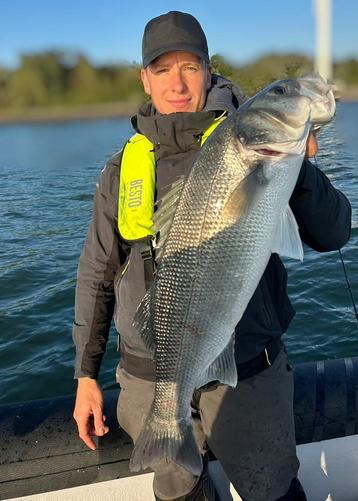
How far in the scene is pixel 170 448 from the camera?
214 centimetres

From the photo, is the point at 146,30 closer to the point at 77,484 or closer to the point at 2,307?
the point at 77,484

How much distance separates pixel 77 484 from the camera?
119 inches

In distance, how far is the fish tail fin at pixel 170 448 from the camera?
2.13 metres

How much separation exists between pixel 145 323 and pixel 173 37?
4.56 ft

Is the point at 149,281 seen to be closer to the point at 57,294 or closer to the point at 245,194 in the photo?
the point at 245,194

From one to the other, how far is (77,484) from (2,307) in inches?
191

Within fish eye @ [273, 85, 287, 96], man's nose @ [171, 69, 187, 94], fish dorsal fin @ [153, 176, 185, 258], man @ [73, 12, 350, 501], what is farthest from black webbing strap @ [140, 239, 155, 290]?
fish eye @ [273, 85, 287, 96]

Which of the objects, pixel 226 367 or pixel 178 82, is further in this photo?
pixel 178 82

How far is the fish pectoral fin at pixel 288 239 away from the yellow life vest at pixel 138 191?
0.62 m

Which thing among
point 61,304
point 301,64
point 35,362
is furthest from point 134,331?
point 61,304

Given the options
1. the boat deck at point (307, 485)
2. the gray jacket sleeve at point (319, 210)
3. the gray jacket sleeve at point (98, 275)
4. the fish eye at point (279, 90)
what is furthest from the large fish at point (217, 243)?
the boat deck at point (307, 485)

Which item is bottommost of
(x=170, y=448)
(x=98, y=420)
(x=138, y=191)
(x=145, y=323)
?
(x=98, y=420)

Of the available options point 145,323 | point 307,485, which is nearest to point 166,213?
point 145,323

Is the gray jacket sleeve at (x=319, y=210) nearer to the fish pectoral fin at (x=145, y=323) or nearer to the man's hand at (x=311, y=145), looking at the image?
the man's hand at (x=311, y=145)
